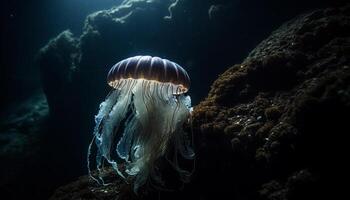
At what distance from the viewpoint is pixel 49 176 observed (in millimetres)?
11531

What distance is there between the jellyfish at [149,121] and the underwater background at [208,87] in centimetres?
33

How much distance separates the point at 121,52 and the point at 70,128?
166 inches

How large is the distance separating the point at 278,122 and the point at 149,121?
1942 millimetres

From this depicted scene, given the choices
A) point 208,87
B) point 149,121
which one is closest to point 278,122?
point 149,121

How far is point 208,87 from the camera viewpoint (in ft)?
30.9

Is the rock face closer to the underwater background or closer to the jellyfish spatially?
the underwater background

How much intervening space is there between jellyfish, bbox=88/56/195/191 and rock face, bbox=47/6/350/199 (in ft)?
1.01

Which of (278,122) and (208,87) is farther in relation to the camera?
(208,87)

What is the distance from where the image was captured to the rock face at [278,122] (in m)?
3.10

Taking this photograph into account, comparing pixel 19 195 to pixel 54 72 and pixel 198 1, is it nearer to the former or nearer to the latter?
pixel 54 72

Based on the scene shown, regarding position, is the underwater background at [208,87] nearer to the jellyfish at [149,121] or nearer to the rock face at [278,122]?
the rock face at [278,122]

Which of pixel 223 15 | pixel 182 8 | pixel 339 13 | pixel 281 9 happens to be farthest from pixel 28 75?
pixel 339 13

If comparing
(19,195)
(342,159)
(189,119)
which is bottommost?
(19,195)

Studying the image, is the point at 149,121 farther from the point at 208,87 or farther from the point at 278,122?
the point at 208,87
